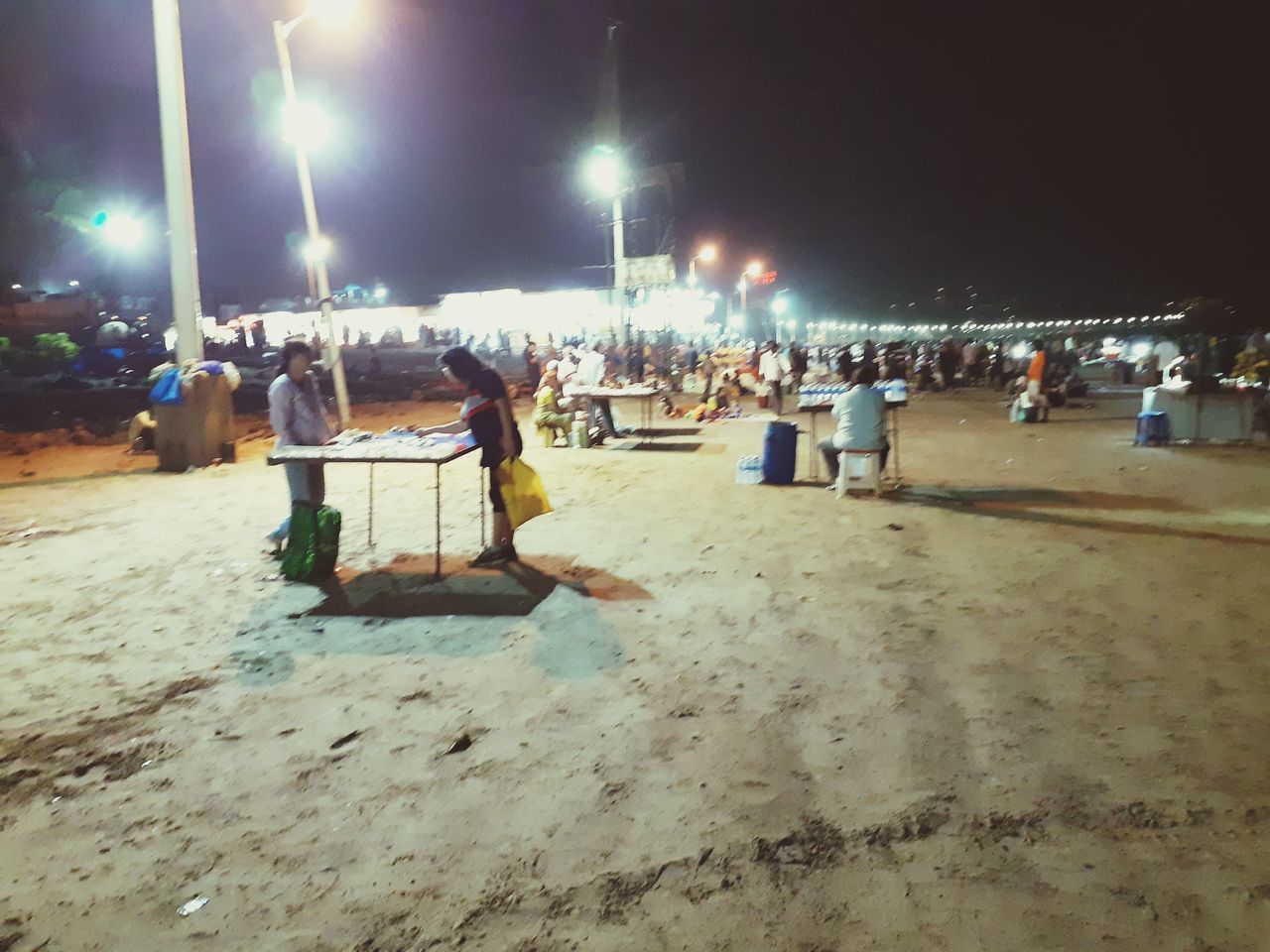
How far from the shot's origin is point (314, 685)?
195 inches

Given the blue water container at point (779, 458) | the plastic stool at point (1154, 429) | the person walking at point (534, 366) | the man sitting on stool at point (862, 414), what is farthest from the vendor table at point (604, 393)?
the person walking at point (534, 366)

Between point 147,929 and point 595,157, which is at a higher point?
point 595,157

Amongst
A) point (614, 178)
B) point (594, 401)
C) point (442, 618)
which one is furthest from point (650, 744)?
point (614, 178)

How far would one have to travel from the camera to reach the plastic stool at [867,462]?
33.9 ft

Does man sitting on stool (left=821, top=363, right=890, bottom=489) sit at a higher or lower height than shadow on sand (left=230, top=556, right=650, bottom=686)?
higher

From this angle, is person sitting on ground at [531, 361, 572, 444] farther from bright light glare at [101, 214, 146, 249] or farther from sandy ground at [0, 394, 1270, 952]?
bright light glare at [101, 214, 146, 249]

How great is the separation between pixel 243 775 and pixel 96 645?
7.73 feet

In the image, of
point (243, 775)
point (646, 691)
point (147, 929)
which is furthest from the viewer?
point (646, 691)

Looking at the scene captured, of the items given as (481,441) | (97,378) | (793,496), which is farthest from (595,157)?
(481,441)

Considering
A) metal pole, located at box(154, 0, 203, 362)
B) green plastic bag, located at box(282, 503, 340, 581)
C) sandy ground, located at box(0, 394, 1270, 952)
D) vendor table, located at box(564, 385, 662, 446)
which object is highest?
metal pole, located at box(154, 0, 203, 362)

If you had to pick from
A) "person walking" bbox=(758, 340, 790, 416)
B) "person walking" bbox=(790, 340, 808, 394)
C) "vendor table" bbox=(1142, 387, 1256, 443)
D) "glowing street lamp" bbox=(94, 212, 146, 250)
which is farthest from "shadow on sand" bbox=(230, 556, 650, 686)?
"glowing street lamp" bbox=(94, 212, 146, 250)

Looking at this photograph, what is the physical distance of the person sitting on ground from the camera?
16328 millimetres

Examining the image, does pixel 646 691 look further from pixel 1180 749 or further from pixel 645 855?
pixel 1180 749

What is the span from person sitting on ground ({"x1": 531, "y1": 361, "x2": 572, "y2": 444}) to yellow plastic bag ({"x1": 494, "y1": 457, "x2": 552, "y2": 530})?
9.01 meters
